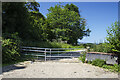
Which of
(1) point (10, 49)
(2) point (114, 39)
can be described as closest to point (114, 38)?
(2) point (114, 39)

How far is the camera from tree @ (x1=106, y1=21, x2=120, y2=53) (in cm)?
469

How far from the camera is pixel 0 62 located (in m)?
5.56

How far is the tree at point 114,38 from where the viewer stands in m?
4.69

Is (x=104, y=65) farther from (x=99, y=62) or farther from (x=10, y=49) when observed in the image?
(x=10, y=49)

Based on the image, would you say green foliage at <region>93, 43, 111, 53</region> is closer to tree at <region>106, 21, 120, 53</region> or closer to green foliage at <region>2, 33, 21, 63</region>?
tree at <region>106, 21, 120, 53</region>

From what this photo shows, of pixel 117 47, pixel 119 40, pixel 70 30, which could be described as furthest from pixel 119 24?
pixel 70 30

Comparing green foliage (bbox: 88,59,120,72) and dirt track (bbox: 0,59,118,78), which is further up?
green foliage (bbox: 88,59,120,72)

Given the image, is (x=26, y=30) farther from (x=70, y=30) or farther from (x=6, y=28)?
(x=70, y=30)

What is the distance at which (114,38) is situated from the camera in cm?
486

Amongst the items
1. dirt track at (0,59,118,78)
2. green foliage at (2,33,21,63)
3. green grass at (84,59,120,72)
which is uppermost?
green foliage at (2,33,21,63)

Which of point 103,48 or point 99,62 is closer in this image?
point 99,62

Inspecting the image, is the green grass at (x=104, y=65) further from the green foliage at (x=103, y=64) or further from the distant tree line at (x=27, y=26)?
the distant tree line at (x=27, y=26)

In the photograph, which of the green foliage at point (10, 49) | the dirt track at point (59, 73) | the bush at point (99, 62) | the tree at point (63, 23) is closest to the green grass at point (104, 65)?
the bush at point (99, 62)

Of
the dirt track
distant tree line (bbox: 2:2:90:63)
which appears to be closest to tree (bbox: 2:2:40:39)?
distant tree line (bbox: 2:2:90:63)
